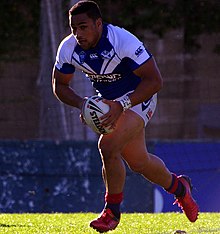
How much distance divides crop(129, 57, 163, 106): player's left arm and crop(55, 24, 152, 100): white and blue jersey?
4 centimetres

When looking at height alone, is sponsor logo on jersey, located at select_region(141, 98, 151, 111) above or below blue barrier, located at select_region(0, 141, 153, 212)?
above

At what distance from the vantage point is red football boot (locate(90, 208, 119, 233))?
671cm

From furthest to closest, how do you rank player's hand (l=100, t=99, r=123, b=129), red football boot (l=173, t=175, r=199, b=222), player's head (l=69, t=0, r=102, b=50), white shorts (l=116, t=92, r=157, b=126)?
red football boot (l=173, t=175, r=199, b=222) < white shorts (l=116, t=92, r=157, b=126) < player's head (l=69, t=0, r=102, b=50) < player's hand (l=100, t=99, r=123, b=129)

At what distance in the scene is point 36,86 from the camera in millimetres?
16641

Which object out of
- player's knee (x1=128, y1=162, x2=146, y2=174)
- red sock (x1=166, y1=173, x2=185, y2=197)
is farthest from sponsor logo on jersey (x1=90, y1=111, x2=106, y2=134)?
red sock (x1=166, y1=173, x2=185, y2=197)

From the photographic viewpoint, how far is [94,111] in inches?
262

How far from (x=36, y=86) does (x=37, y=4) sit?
5.54ft

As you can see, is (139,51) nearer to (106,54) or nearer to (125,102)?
(106,54)

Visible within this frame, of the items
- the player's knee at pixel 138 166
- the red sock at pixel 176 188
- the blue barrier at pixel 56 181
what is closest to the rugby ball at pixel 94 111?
the player's knee at pixel 138 166

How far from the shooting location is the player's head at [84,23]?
6.76 m

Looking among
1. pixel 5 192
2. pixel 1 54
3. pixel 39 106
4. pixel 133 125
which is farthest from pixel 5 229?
pixel 1 54

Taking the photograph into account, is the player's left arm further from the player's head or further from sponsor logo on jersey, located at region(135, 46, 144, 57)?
the player's head

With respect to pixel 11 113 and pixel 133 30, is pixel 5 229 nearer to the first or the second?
pixel 11 113

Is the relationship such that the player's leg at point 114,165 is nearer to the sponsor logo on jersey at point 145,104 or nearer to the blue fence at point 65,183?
the sponsor logo on jersey at point 145,104
